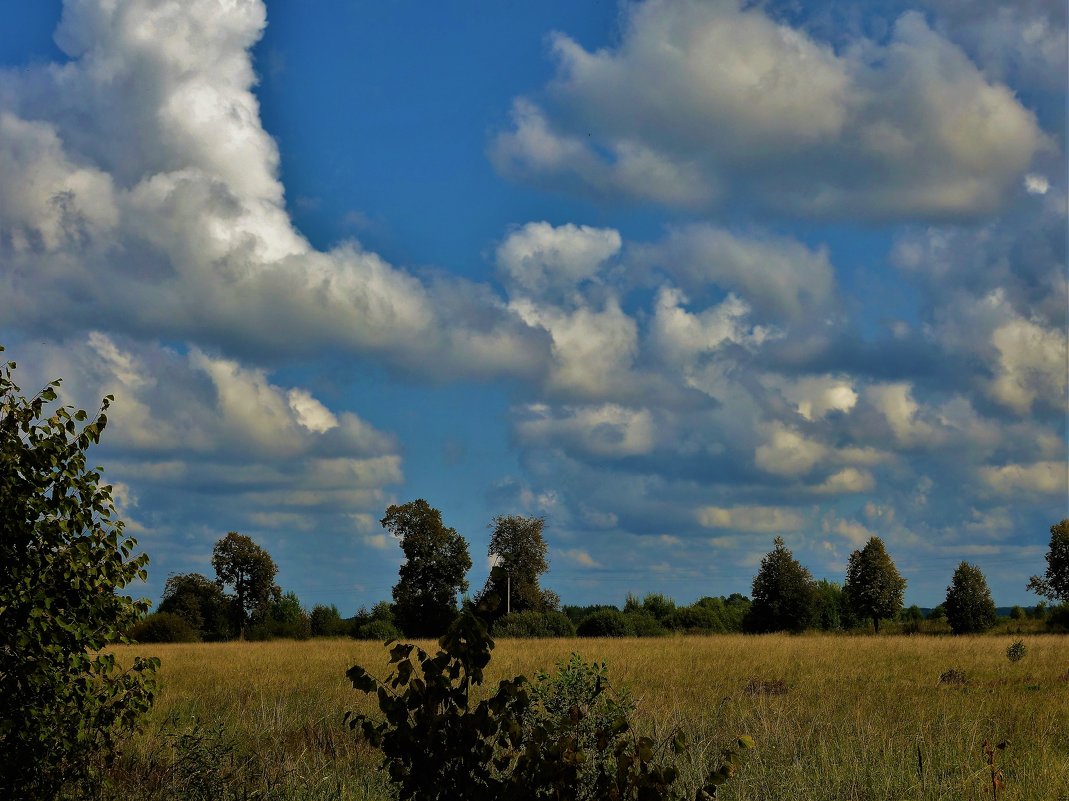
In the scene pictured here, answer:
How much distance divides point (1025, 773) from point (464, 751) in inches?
311

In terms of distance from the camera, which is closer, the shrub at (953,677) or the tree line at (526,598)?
the shrub at (953,677)

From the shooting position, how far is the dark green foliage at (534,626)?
1647 inches

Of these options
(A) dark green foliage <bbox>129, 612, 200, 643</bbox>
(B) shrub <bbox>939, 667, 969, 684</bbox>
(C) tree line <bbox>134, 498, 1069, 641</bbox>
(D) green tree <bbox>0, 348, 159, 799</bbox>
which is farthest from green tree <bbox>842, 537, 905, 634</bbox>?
(D) green tree <bbox>0, 348, 159, 799</bbox>

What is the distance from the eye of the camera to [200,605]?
63.2 meters

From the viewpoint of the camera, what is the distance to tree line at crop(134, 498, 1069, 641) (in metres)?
44.7

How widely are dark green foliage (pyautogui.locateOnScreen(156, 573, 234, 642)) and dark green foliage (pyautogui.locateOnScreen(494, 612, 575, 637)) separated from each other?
25420mm

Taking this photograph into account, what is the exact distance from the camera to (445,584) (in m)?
50.0

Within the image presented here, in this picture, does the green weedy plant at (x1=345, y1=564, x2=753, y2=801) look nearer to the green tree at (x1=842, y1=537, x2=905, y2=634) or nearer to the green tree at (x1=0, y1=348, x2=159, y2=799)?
the green tree at (x1=0, y1=348, x2=159, y2=799)

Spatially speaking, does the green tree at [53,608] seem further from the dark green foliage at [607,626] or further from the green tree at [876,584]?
the green tree at [876,584]

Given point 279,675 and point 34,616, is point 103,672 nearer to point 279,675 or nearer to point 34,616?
point 34,616

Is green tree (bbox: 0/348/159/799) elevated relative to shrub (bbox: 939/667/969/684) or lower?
elevated

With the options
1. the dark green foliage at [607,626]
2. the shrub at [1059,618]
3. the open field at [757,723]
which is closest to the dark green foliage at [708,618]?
the dark green foliage at [607,626]

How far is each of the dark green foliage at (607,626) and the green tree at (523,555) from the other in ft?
33.6

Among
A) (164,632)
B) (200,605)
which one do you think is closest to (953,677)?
(164,632)
